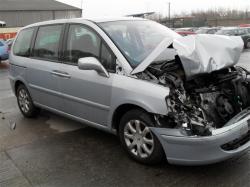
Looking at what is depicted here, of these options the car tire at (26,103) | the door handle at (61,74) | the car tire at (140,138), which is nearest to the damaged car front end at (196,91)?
the car tire at (140,138)

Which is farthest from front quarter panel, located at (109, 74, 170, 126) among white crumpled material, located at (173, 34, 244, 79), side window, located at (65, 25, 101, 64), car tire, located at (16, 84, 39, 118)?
car tire, located at (16, 84, 39, 118)

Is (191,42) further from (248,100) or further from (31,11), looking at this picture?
(31,11)

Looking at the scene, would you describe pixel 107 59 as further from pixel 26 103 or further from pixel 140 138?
pixel 26 103

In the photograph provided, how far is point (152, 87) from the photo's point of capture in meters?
3.77

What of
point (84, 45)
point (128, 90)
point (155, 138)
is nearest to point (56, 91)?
point (84, 45)

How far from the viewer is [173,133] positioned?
357 cm

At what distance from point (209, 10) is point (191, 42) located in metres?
69.9

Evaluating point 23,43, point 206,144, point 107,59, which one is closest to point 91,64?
point 107,59

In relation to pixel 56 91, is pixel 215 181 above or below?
below

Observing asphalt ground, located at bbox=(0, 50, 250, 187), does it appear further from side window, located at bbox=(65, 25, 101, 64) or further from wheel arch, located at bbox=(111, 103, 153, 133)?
side window, located at bbox=(65, 25, 101, 64)

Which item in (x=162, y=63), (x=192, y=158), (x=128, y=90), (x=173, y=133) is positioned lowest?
(x=192, y=158)

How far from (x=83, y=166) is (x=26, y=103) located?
8.19 ft

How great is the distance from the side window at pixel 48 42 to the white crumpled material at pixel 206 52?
6.35 ft

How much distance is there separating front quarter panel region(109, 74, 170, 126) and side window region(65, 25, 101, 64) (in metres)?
0.60
